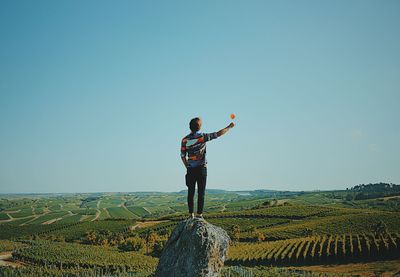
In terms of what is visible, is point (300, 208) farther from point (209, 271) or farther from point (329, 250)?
point (209, 271)

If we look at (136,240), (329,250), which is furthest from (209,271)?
(136,240)

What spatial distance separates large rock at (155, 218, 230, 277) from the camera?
280 inches

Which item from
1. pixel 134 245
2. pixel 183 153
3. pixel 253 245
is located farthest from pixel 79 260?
pixel 183 153

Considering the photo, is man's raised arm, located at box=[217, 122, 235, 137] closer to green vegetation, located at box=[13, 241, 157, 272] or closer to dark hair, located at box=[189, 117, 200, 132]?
dark hair, located at box=[189, 117, 200, 132]

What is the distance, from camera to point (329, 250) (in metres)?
51.2

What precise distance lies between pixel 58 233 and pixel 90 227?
10.00 meters

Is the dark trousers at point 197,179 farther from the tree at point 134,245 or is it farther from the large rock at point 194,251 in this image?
the tree at point 134,245

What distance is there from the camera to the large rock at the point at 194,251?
23.3 ft

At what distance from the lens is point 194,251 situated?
7.19 metres

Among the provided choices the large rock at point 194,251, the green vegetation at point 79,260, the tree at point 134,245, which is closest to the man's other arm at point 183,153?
the large rock at point 194,251

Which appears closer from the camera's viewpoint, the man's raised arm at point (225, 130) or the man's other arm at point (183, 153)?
the man's raised arm at point (225, 130)

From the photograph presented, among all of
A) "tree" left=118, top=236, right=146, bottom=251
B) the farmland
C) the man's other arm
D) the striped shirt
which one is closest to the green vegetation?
the farmland

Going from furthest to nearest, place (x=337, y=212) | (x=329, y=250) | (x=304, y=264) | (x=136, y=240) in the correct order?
(x=337, y=212) < (x=136, y=240) < (x=329, y=250) < (x=304, y=264)

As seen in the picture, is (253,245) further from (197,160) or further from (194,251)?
(197,160)
